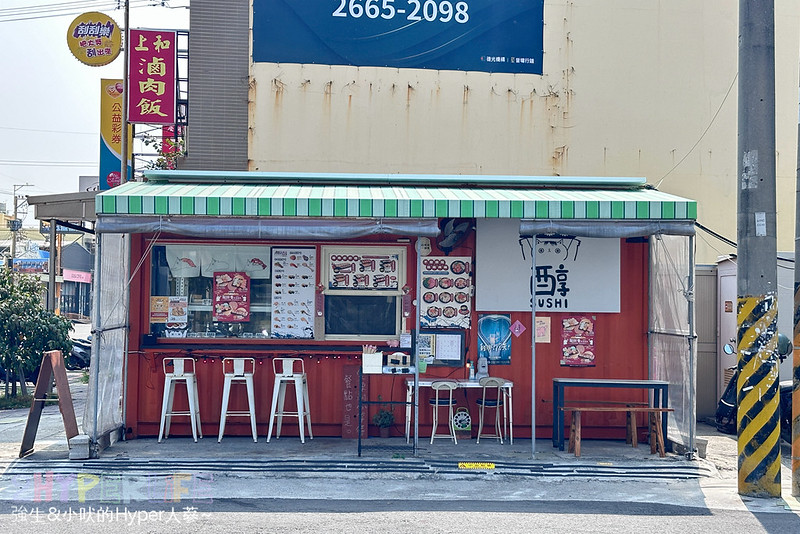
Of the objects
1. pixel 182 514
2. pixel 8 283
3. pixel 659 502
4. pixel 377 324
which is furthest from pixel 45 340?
pixel 659 502

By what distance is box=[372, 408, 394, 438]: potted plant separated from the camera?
1167 centimetres

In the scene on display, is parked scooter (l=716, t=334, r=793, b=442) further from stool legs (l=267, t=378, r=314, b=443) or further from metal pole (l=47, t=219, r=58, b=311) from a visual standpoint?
metal pole (l=47, t=219, r=58, b=311)

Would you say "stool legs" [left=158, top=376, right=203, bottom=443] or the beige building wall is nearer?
"stool legs" [left=158, top=376, right=203, bottom=443]

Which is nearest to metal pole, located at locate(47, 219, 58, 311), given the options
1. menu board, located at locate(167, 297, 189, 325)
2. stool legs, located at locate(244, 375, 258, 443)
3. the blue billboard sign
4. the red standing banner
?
the red standing banner

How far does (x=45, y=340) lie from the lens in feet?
52.8

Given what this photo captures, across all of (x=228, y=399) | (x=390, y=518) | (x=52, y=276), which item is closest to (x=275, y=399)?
(x=228, y=399)

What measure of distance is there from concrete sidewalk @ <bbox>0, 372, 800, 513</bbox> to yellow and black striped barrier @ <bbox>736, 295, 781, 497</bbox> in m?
0.24

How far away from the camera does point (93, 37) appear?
18547mm

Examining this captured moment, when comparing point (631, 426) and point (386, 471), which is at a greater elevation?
point (631, 426)

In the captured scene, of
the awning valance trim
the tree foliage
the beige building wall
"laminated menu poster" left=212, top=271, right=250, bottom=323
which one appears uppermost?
the beige building wall

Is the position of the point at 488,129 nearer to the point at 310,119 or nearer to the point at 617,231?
the point at 310,119

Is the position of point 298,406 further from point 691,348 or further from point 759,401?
point 759,401

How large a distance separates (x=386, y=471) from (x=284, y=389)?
2373 millimetres

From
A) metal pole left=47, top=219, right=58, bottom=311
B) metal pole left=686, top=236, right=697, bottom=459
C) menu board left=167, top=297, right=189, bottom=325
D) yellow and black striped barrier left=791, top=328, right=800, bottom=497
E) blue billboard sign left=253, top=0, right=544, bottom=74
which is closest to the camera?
yellow and black striped barrier left=791, top=328, right=800, bottom=497
